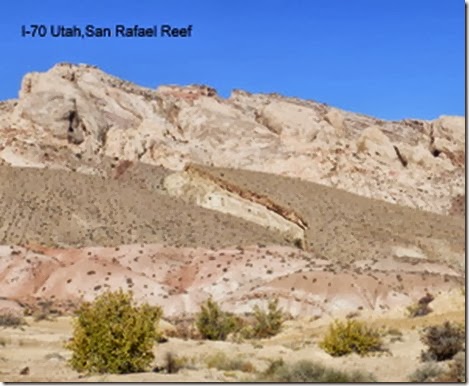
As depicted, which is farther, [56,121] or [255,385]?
[56,121]

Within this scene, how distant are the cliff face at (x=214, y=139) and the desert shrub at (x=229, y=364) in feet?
213

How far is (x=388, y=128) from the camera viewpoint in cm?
12362

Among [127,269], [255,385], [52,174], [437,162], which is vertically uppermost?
[437,162]

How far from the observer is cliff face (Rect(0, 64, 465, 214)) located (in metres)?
90.1

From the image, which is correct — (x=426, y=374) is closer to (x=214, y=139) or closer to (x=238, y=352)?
(x=238, y=352)

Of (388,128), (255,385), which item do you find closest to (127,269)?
(255,385)

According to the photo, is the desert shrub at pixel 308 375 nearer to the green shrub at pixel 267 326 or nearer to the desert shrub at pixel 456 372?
the desert shrub at pixel 456 372

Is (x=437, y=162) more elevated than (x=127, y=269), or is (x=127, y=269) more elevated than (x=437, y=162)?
(x=437, y=162)

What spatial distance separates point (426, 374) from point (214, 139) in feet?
279

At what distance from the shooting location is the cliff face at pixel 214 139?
3548 inches

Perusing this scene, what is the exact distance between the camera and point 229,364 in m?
20.1

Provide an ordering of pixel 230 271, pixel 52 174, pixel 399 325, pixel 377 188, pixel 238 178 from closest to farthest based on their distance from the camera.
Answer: pixel 399 325 < pixel 230 271 < pixel 52 174 < pixel 238 178 < pixel 377 188

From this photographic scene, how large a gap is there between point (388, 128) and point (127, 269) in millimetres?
77654

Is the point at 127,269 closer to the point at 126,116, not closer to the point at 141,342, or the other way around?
the point at 141,342
